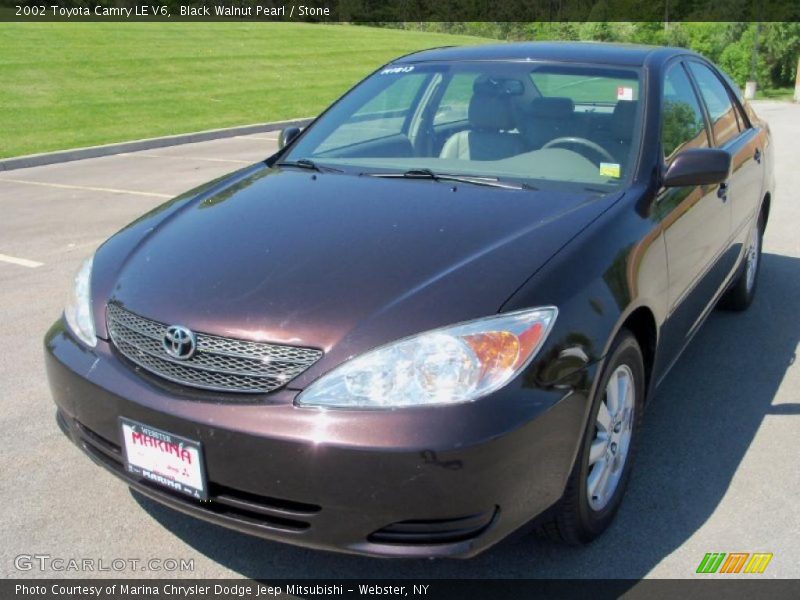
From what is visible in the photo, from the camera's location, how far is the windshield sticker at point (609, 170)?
3.38 m

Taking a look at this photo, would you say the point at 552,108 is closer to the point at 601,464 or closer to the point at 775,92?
the point at 601,464

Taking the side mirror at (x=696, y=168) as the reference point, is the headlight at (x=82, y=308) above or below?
below

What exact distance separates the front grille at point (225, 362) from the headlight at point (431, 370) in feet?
0.33

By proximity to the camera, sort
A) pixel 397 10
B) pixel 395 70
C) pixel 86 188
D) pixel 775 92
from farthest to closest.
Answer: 1. pixel 397 10
2. pixel 775 92
3. pixel 86 188
4. pixel 395 70

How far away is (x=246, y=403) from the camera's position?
7.78 ft

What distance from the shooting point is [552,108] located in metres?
3.84

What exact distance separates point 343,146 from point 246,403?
76.7 inches

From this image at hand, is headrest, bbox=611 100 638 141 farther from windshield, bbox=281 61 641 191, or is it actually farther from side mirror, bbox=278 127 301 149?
side mirror, bbox=278 127 301 149

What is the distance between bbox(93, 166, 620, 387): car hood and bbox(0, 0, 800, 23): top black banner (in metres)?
32.3

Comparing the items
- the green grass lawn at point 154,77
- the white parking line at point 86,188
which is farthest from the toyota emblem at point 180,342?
the green grass lawn at point 154,77

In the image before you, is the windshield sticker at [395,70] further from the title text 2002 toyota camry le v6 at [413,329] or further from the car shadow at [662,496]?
the car shadow at [662,496]

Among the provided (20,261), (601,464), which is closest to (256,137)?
(20,261)

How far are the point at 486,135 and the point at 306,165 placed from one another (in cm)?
83

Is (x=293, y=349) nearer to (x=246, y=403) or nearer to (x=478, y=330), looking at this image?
(x=246, y=403)
